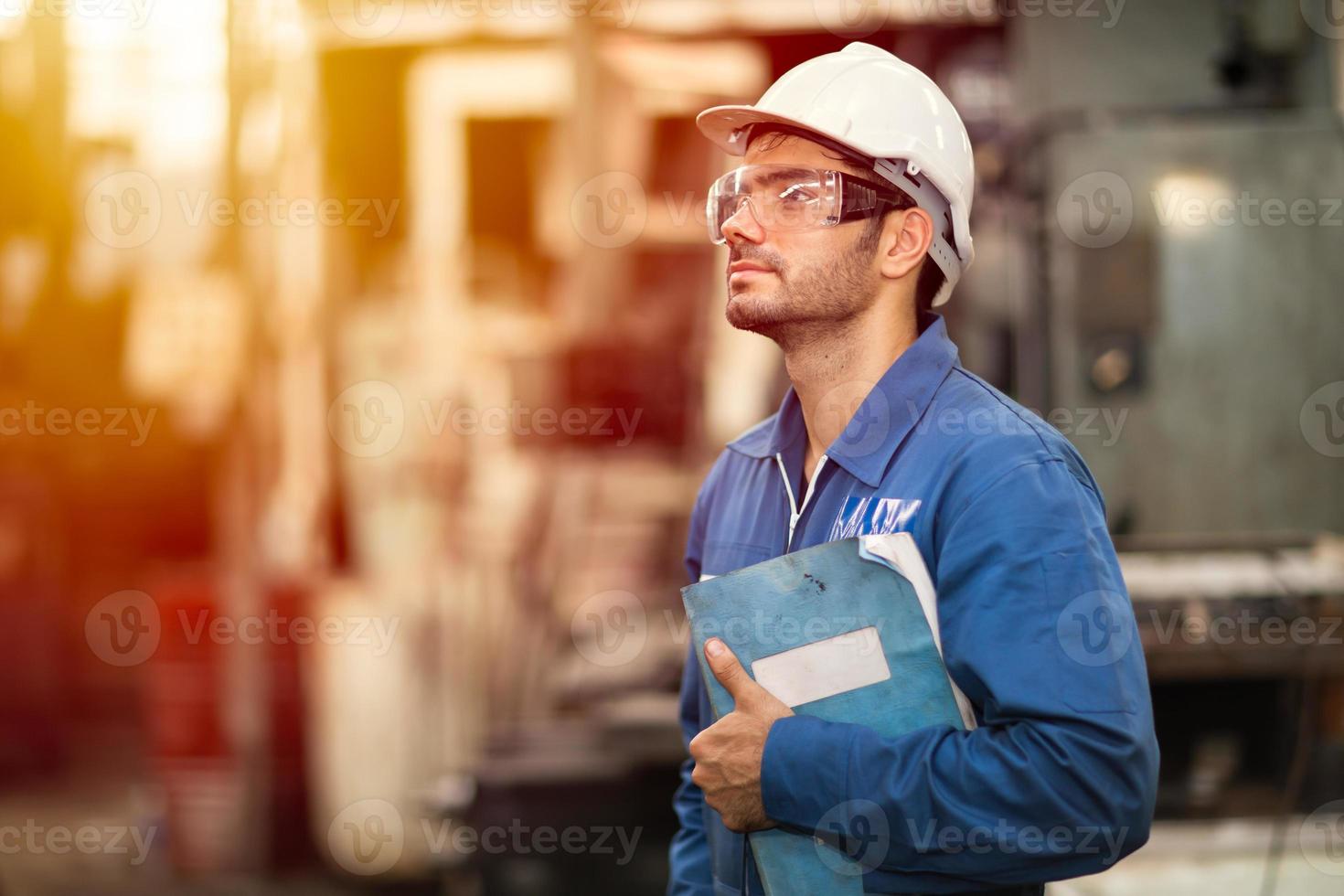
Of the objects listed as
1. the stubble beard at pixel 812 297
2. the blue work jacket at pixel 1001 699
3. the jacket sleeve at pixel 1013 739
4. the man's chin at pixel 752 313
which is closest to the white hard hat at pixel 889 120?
the stubble beard at pixel 812 297

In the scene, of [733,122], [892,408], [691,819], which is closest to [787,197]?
[733,122]

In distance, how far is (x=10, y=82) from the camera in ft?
23.1

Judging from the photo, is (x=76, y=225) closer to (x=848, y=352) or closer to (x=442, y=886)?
(x=442, y=886)

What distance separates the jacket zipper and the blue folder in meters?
0.21

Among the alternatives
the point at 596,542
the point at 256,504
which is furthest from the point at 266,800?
the point at 596,542

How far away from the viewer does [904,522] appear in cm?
174

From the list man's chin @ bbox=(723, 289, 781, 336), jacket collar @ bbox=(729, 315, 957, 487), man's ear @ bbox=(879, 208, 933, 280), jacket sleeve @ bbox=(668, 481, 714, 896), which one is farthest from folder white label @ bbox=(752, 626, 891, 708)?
man's ear @ bbox=(879, 208, 933, 280)

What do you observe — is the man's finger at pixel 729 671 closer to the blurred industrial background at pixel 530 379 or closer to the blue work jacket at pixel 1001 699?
the blue work jacket at pixel 1001 699

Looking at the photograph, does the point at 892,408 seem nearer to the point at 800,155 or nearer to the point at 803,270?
the point at 803,270

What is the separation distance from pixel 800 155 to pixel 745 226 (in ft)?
0.49

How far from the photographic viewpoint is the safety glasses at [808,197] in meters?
1.99

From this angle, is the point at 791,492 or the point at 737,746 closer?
the point at 737,746

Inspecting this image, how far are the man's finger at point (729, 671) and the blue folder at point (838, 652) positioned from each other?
0.02 m

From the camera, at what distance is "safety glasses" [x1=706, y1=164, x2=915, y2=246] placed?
6.54ft
